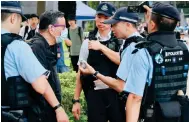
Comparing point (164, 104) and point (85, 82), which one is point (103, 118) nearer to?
point (85, 82)

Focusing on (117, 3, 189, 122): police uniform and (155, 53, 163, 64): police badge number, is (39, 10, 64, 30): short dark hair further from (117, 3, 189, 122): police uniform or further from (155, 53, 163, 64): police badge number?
(155, 53, 163, 64): police badge number

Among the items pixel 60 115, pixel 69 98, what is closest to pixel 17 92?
pixel 60 115

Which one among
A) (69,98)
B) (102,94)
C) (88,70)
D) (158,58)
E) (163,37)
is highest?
(163,37)

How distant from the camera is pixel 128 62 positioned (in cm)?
361

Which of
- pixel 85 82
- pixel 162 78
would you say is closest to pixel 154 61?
pixel 162 78

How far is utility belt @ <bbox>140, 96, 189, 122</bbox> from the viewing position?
3480mm

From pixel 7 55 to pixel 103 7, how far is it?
1752mm

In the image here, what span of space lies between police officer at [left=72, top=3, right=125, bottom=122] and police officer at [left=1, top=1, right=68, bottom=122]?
1.18 m

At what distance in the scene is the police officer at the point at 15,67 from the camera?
323 centimetres

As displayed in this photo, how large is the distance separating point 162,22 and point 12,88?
1.31 metres

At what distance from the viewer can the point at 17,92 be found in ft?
10.8

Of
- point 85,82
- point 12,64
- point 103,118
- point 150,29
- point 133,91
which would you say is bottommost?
point 103,118

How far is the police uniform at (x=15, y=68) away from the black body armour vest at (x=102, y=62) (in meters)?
1.26

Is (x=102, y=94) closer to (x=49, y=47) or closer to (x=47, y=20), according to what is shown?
(x=49, y=47)
